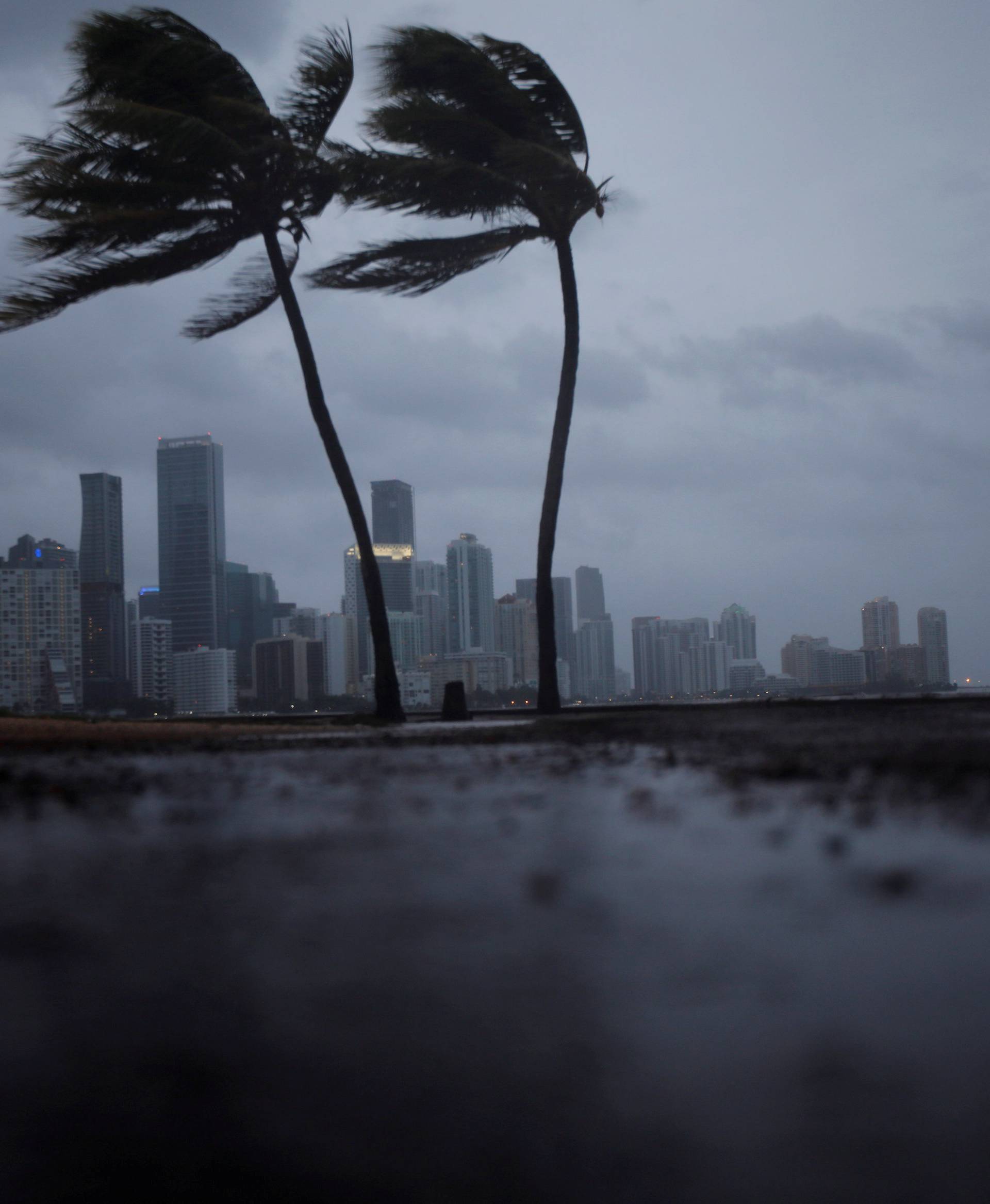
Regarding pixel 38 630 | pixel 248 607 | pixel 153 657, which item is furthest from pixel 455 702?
pixel 248 607

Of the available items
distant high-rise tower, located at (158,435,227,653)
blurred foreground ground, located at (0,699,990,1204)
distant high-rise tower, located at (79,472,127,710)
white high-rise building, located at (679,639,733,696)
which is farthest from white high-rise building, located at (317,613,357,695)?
blurred foreground ground, located at (0,699,990,1204)

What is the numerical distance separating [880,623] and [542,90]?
22831 millimetres

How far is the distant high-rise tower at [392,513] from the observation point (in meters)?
154

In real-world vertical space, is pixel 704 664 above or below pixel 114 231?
below

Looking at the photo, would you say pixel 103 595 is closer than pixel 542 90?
No

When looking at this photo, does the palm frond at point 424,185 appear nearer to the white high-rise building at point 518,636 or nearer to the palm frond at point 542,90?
the palm frond at point 542,90

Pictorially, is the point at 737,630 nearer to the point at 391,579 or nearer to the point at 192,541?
the point at 391,579

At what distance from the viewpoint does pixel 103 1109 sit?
86cm

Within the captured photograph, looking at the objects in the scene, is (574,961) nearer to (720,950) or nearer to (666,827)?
(720,950)

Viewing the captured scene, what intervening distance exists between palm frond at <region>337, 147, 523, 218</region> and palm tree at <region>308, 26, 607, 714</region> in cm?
1

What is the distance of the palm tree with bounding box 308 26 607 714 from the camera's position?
12.1 meters

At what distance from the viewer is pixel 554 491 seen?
1252 cm

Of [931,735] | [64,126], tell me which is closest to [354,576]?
[64,126]

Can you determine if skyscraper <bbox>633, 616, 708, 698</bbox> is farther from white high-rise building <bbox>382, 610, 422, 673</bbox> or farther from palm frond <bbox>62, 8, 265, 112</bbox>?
palm frond <bbox>62, 8, 265, 112</bbox>
